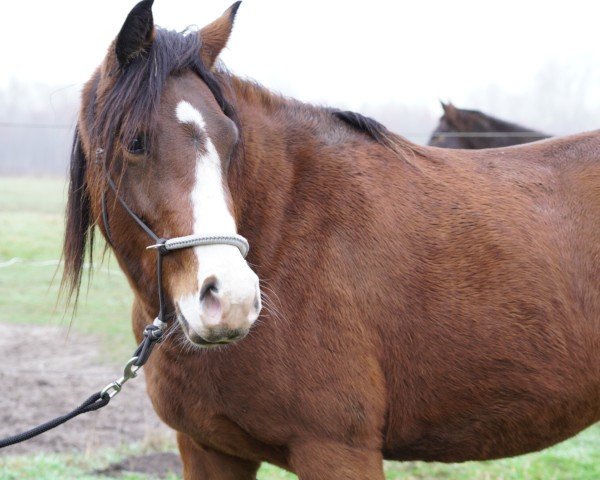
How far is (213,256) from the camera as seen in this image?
2.04m

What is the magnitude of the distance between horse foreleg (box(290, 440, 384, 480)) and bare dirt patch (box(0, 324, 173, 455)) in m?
2.99

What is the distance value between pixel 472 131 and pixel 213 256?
6.86 meters

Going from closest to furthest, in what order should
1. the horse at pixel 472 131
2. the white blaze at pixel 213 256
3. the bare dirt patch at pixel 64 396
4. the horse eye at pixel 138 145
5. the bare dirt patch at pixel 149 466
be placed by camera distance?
the white blaze at pixel 213 256, the horse eye at pixel 138 145, the bare dirt patch at pixel 149 466, the bare dirt patch at pixel 64 396, the horse at pixel 472 131

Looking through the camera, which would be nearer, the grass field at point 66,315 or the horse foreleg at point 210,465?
the horse foreleg at point 210,465

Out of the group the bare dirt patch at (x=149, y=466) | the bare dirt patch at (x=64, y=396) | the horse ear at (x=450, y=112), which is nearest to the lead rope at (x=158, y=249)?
the bare dirt patch at (x=149, y=466)

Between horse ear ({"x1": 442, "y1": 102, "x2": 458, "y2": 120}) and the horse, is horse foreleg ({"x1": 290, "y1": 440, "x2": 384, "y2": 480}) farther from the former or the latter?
horse ear ({"x1": 442, "y1": 102, "x2": 458, "y2": 120})

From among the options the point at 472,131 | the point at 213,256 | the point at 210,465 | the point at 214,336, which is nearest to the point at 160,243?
the point at 213,256

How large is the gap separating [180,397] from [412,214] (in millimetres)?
1110

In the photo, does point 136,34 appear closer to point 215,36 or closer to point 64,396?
point 215,36

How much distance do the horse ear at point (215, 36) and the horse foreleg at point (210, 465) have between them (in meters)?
1.51

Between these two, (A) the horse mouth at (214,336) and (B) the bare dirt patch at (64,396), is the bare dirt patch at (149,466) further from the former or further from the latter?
(A) the horse mouth at (214,336)

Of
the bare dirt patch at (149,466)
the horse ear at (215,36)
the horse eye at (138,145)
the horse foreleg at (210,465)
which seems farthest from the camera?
the bare dirt patch at (149,466)

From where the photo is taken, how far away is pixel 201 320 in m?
2.03

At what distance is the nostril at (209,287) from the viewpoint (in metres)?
2.00
